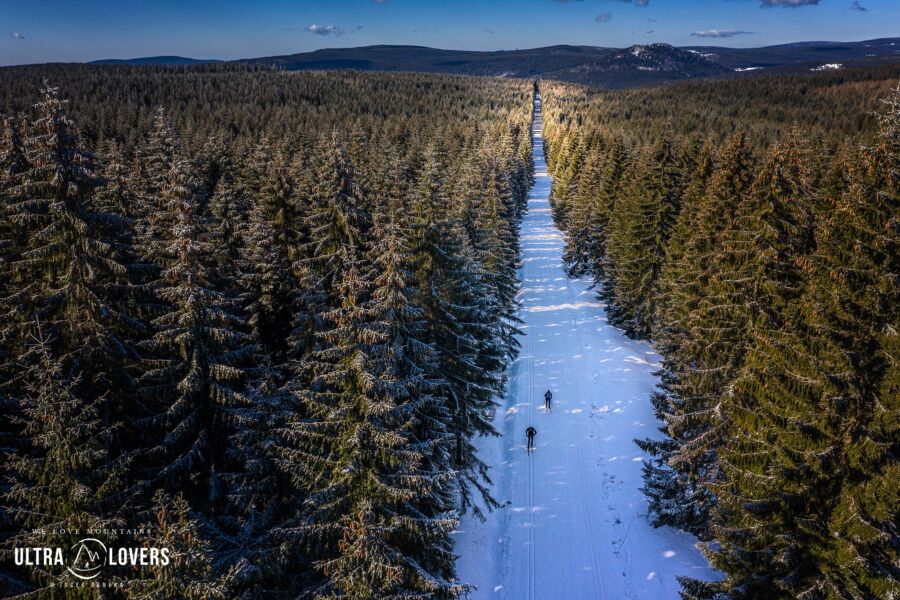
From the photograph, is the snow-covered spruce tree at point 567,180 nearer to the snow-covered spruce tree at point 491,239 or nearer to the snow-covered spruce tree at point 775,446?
the snow-covered spruce tree at point 491,239

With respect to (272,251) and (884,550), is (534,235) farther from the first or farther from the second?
(884,550)

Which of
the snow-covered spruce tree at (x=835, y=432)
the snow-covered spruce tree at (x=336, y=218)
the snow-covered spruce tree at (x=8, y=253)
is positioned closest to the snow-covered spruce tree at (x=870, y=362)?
the snow-covered spruce tree at (x=835, y=432)

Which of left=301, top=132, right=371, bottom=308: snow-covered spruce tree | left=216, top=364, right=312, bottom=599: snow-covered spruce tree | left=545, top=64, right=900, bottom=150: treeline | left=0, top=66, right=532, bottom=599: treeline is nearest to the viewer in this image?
left=0, top=66, right=532, bottom=599: treeline

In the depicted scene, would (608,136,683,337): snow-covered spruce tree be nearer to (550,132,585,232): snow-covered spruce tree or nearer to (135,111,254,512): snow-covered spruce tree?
(550,132,585,232): snow-covered spruce tree

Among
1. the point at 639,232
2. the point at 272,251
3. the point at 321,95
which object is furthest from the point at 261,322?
the point at 321,95

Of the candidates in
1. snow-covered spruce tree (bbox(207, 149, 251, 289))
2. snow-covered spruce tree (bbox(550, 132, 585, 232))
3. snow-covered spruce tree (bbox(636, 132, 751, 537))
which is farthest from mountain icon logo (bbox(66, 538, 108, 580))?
snow-covered spruce tree (bbox(550, 132, 585, 232))

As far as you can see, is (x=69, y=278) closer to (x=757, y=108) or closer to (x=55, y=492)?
(x=55, y=492)
